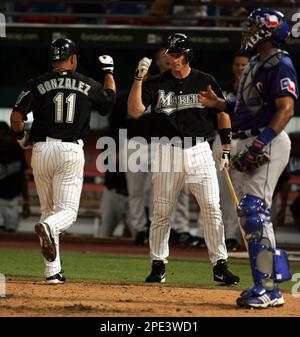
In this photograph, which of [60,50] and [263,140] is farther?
[60,50]

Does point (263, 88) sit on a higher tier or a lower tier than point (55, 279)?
higher

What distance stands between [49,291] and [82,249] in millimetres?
4645

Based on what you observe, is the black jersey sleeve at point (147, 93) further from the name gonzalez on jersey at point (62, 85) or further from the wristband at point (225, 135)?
the wristband at point (225, 135)

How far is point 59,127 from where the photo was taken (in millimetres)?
7988

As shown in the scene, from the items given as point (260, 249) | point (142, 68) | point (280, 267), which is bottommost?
point (280, 267)

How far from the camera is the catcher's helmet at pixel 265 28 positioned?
668 cm

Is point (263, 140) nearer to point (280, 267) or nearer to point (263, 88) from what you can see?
point (263, 88)

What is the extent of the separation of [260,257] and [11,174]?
25.9 ft

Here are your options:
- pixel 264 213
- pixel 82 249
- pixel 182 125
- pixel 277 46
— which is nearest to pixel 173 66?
pixel 182 125

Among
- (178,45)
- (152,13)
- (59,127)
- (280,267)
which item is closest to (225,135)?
(178,45)

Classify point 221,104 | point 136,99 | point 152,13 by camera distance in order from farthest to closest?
point 152,13
point 136,99
point 221,104

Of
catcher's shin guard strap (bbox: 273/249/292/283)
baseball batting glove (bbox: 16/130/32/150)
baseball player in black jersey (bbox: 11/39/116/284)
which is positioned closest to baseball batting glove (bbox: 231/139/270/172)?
catcher's shin guard strap (bbox: 273/249/292/283)

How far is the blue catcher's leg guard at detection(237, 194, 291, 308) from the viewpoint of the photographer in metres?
6.52
